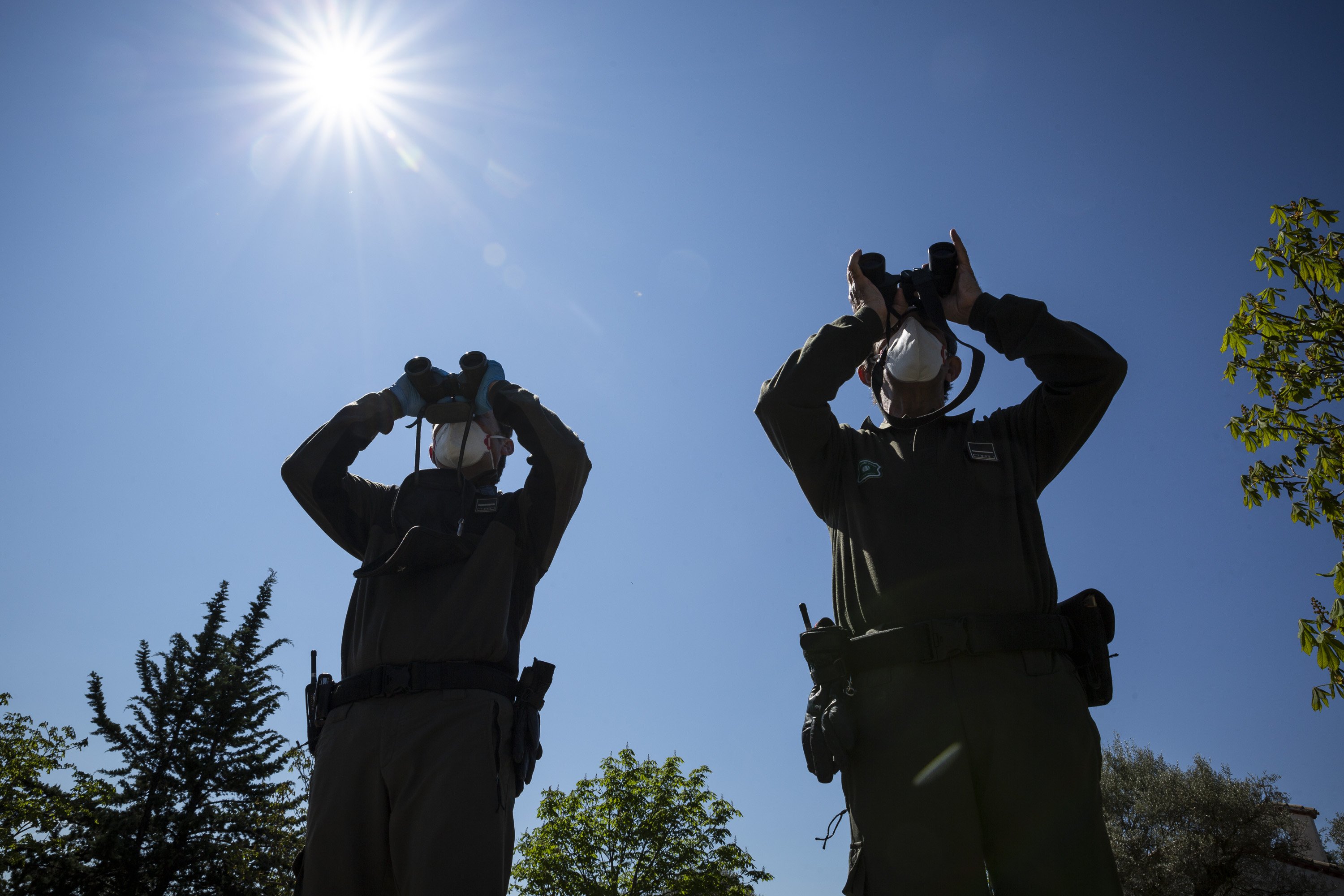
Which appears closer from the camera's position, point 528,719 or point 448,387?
point 528,719

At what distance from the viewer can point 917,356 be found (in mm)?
3336

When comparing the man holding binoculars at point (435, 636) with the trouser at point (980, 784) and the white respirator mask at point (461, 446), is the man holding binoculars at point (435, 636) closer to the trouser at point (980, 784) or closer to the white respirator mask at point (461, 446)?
the white respirator mask at point (461, 446)

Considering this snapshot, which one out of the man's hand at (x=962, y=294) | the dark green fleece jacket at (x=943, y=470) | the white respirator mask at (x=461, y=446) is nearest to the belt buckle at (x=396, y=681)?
the white respirator mask at (x=461, y=446)

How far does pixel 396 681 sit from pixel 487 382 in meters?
1.61

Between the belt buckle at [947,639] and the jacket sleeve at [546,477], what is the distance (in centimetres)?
195

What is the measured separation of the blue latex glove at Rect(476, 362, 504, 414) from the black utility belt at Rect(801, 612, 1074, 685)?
2.29 metres

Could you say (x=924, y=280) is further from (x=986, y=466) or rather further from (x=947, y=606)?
(x=947, y=606)

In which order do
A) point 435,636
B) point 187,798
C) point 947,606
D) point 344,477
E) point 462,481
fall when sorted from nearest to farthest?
point 947,606
point 435,636
point 462,481
point 344,477
point 187,798

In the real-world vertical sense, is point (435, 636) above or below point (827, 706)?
above

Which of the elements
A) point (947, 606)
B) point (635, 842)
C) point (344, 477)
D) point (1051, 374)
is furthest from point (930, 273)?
point (635, 842)

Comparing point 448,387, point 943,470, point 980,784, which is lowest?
point 980,784

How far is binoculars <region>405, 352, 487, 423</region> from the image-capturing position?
4254mm

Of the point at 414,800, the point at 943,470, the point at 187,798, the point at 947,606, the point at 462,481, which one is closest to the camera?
the point at 947,606

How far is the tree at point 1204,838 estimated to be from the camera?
27.4 m
